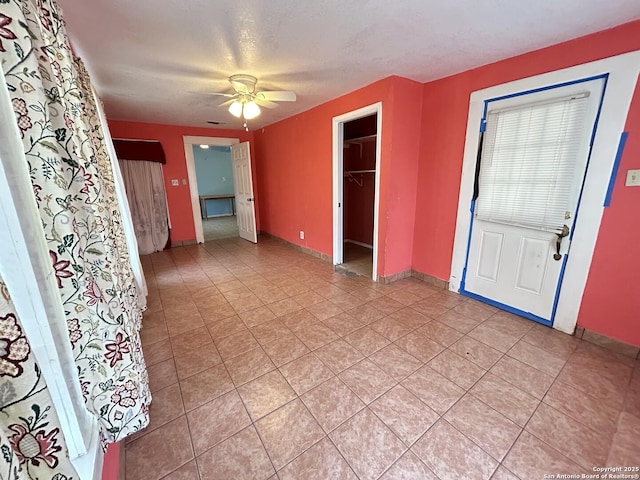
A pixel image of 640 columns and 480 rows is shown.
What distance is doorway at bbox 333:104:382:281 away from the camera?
11.9 ft

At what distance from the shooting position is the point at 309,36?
1888mm

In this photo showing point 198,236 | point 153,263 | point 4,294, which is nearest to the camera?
point 4,294

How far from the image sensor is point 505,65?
2.30 m

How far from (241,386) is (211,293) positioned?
1586 millimetres

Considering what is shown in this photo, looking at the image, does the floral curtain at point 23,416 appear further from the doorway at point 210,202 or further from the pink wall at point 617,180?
the doorway at point 210,202

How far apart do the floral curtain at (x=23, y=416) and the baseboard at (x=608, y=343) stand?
3121mm

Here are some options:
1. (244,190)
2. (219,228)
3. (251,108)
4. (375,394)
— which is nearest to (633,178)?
(375,394)

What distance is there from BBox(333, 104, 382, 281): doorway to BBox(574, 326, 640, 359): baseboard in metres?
1.95

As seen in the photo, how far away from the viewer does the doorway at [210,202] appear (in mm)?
5027

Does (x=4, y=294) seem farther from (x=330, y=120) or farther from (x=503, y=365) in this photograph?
(x=330, y=120)

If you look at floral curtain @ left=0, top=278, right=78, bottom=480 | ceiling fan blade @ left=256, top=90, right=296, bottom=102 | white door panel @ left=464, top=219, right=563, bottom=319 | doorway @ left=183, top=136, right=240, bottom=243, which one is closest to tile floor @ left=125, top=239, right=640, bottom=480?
white door panel @ left=464, top=219, right=563, bottom=319

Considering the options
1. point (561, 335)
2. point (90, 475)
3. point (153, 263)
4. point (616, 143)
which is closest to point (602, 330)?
point (561, 335)

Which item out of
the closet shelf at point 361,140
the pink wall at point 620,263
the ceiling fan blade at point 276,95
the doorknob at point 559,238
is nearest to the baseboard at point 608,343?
the pink wall at point 620,263

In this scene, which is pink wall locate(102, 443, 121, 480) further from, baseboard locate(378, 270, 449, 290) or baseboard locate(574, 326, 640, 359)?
baseboard locate(574, 326, 640, 359)
